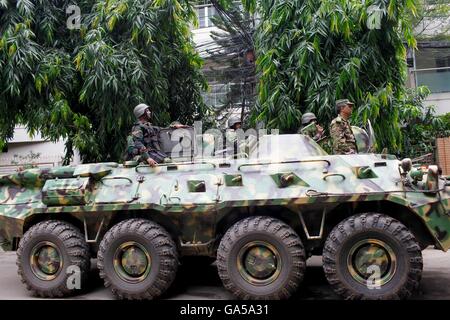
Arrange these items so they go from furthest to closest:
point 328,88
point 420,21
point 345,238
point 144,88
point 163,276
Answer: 1. point 420,21
2. point 144,88
3. point 328,88
4. point 163,276
5. point 345,238

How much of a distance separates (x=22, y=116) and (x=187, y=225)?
6.10m

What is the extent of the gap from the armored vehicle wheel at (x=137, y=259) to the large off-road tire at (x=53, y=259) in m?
0.42

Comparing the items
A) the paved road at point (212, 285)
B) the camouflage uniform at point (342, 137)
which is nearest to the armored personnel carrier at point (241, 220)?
the paved road at point (212, 285)

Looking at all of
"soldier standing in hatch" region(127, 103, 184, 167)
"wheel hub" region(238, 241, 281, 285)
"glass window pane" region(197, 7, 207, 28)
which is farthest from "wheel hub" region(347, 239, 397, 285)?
"glass window pane" region(197, 7, 207, 28)

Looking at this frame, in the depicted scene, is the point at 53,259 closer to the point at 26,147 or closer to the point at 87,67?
the point at 87,67

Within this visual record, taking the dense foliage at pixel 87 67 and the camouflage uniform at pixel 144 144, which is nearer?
the camouflage uniform at pixel 144 144

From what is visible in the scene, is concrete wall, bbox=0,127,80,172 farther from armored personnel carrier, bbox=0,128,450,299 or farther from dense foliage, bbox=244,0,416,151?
armored personnel carrier, bbox=0,128,450,299

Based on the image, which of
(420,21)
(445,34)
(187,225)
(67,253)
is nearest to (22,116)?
(67,253)

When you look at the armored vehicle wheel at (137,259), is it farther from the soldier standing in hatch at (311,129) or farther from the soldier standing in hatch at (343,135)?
the soldier standing in hatch at (311,129)

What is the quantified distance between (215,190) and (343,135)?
214cm

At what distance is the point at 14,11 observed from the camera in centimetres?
1057

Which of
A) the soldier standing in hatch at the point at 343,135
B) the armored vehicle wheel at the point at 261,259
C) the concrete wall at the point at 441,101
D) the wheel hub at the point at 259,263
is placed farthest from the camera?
the concrete wall at the point at 441,101

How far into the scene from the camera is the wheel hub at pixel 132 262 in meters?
6.57

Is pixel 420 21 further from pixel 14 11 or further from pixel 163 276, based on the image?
pixel 163 276
